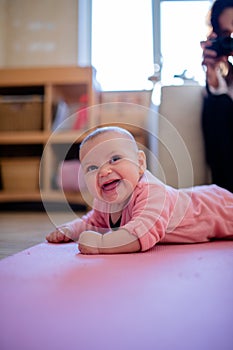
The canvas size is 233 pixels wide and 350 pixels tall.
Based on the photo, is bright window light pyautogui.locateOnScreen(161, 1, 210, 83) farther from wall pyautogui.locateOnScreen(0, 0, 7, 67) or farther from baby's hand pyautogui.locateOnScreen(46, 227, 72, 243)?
baby's hand pyautogui.locateOnScreen(46, 227, 72, 243)

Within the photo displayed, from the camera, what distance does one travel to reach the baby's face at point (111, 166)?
642 millimetres

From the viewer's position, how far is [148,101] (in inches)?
82.9

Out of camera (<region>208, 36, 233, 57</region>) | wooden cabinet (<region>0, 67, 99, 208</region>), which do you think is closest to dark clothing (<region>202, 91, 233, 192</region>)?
camera (<region>208, 36, 233, 57</region>)

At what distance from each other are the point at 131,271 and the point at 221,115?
2.88 feet

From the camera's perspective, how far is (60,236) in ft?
2.55

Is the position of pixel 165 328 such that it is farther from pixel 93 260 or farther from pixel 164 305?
pixel 93 260

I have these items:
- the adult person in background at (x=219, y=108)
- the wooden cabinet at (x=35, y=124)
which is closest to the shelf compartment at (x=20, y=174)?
the wooden cabinet at (x=35, y=124)

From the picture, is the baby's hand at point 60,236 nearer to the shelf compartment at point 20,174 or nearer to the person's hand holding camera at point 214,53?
the person's hand holding camera at point 214,53

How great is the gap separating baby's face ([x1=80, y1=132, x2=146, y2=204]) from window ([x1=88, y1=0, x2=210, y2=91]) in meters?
1.72

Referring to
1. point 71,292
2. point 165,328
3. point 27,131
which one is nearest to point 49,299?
point 71,292

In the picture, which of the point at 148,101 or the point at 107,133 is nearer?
the point at 107,133

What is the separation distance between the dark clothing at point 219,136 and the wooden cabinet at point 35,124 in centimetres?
77

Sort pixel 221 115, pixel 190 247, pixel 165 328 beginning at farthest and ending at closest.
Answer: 1. pixel 221 115
2. pixel 190 247
3. pixel 165 328

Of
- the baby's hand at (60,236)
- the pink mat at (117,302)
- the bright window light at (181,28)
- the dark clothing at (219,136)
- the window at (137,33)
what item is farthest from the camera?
the window at (137,33)
